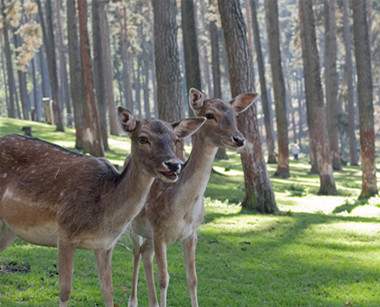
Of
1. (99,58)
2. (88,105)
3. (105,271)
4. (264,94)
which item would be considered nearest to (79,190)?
(105,271)

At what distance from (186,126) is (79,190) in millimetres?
1403

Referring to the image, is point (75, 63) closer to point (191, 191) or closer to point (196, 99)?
point (196, 99)

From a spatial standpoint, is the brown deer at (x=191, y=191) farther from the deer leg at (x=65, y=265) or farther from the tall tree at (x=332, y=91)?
the tall tree at (x=332, y=91)

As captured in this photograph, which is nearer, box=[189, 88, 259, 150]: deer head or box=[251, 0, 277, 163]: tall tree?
box=[189, 88, 259, 150]: deer head

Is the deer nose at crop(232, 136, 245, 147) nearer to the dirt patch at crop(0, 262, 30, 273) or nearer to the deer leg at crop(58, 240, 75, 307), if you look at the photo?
the deer leg at crop(58, 240, 75, 307)

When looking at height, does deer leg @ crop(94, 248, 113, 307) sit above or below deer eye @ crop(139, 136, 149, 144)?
below

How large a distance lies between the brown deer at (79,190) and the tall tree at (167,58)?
31.9ft

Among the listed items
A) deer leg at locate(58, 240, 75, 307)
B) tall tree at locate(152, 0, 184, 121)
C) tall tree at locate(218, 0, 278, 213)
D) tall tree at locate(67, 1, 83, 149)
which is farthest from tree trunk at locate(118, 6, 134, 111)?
deer leg at locate(58, 240, 75, 307)

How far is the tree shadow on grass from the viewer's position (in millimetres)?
19219

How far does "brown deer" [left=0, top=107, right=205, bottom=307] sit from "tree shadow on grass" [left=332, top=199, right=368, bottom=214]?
13696mm

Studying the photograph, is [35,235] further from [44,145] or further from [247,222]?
[247,222]

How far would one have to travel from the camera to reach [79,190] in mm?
6461

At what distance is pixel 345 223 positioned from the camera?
1591 cm

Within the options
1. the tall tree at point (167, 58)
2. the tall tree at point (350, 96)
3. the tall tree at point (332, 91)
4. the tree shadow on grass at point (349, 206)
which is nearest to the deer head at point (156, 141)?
the tall tree at point (167, 58)
